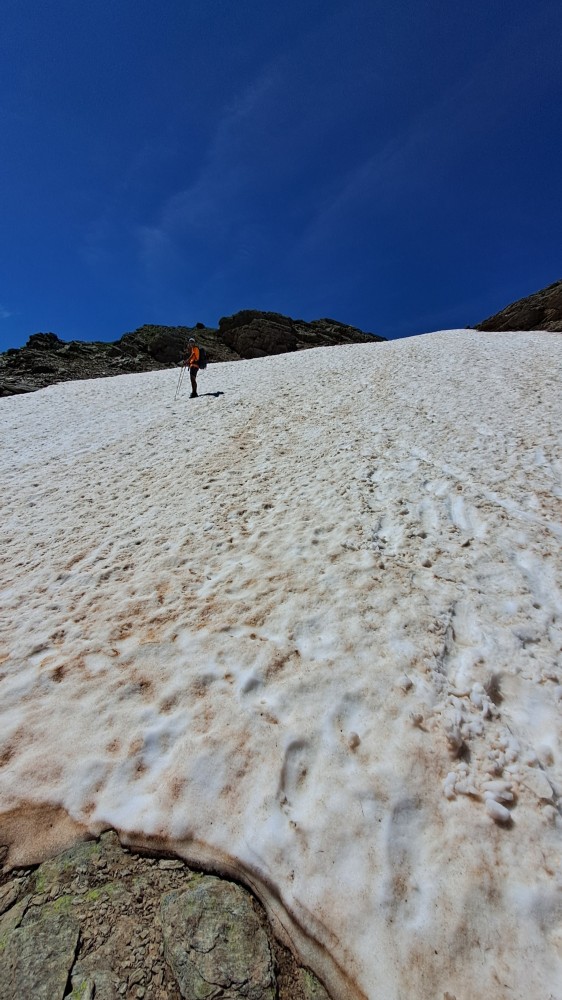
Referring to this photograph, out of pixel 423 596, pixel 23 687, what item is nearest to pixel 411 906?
pixel 423 596

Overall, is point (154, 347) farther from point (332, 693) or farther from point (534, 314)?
point (332, 693)

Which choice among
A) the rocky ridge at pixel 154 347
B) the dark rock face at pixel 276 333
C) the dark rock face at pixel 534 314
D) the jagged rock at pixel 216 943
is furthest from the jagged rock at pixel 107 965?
the dark rock face at pixel 276 333

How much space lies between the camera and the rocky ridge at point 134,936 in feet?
6.83

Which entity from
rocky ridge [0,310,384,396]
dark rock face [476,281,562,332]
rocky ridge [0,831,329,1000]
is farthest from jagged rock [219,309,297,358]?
rocky ridge [0,831,329,1000]

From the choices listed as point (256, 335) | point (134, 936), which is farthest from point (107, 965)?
point (256, 335)

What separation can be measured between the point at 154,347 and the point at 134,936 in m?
47.0

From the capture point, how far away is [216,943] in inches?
87.7

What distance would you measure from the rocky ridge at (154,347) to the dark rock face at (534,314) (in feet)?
85.5

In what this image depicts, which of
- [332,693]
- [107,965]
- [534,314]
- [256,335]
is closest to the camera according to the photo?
[107,965]

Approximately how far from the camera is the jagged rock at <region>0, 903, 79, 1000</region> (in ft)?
6.83

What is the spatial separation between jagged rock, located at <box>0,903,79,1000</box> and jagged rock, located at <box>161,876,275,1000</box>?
53cm

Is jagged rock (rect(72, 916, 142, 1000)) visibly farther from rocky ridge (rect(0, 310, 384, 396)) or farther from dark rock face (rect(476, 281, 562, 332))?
dark rock face (rect(476, 281, 562, 332))

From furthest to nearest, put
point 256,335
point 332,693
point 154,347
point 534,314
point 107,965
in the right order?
point 256,335, point 154,347, point 534,314, point 332,693, point 107,965

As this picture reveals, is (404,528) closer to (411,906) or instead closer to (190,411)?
(411,906)
